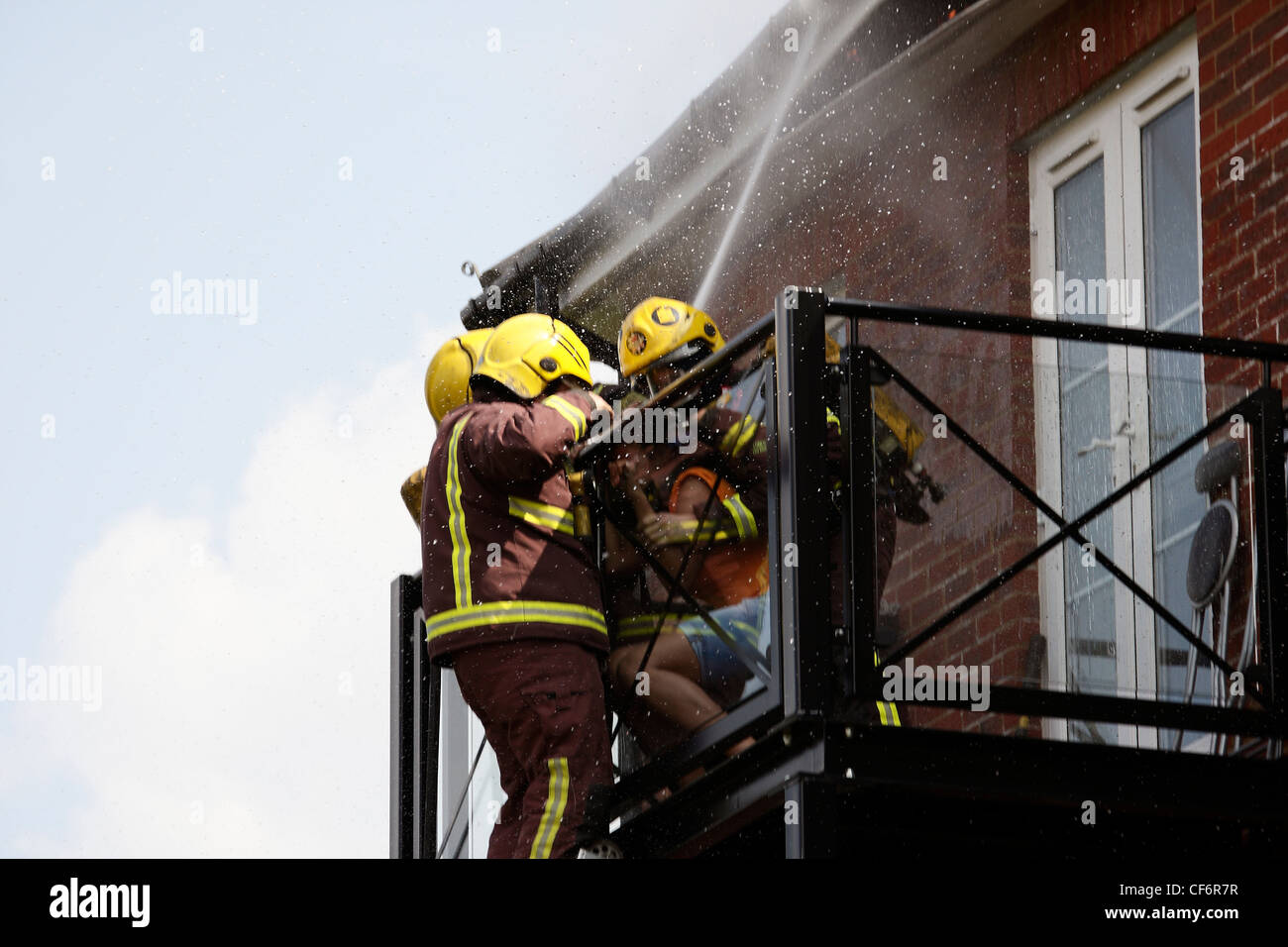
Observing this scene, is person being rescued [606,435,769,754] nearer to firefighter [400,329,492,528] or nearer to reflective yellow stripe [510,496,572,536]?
reflective yellow stripe [510,496,572,536]

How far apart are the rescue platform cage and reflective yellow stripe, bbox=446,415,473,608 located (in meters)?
0.89

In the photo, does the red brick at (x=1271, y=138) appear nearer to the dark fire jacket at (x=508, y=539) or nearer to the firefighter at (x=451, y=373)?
the dark fire jacket at (x=508, y=539)

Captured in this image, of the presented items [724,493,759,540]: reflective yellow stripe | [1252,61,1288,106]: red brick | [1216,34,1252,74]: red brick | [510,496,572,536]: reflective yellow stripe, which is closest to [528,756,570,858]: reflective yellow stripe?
[510,496,572,536]: reflective yellow stripe

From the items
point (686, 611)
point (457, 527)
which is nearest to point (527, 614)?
point (457, 527)

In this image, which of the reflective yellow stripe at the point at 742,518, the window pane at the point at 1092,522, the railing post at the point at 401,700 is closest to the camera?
the window pane at the point at 1092,522

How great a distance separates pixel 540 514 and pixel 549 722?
0.78m

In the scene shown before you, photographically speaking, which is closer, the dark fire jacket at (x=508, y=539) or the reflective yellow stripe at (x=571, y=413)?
the dark fire jacket at (x=508, y=539)

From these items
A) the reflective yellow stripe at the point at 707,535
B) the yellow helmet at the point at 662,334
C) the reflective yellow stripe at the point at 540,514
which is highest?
the yellow helmet at the point at 662,334

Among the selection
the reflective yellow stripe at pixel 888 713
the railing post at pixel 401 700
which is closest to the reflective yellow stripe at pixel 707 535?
the reflective yellow stripe at pixel 888 713

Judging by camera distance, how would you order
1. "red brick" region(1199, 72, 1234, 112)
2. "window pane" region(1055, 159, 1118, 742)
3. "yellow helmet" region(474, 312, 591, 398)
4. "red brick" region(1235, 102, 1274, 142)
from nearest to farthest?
"window pane" region(1055, 159, 1118, 742)
"yellow helmet" region(474, 312, 591, 398)
"red brick" region(1235, 102, 1274, 142)
"red brick" region(1199, 72, 1234, 112)

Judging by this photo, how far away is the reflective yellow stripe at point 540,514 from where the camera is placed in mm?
8633

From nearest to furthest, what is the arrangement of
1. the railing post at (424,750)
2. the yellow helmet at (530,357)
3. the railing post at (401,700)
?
the yellow helmet at (530,357) < the railing post at (424,750) < the railing post at (401,700)

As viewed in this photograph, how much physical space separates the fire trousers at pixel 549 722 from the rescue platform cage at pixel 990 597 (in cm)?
16

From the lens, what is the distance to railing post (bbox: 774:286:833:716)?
7.39 metres
